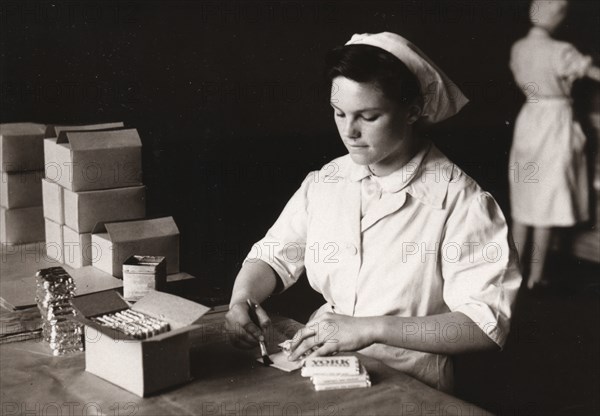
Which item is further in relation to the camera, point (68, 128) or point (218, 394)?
point (68, 128)

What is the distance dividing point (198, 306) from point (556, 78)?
12.4 feet

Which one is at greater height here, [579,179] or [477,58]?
[477,58]

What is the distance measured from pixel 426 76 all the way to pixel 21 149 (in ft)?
5.54

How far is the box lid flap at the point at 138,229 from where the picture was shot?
2516 mm

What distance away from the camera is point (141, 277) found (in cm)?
206

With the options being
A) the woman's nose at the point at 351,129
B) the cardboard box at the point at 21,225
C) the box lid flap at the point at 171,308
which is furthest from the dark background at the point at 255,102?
the box lid flap at the point at 171,308

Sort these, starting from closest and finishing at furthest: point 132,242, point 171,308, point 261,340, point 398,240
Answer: point 171,308, point 261,340, point 398,240, point 132,242

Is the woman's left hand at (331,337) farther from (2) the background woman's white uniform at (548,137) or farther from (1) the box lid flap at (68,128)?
(2) the background woman's white uniform at (548,137)

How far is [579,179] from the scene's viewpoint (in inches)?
198

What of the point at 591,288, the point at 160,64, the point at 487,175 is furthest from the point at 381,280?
the point at 487,175

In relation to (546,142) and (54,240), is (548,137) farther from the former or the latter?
(54,240)

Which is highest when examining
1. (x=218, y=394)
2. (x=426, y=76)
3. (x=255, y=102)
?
(x=426, y=76)

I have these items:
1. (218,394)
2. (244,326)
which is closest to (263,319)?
(244,326)

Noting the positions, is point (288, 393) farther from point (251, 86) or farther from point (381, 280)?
point (251, 86)
